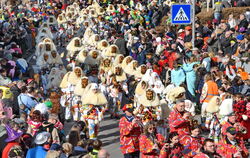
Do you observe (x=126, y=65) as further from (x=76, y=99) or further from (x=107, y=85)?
(x=76, y=99)

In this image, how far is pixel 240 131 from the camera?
41.1 feet

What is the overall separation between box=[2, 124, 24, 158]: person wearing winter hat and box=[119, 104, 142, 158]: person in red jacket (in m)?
2.06

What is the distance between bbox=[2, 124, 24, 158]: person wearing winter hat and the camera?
36.3 ft

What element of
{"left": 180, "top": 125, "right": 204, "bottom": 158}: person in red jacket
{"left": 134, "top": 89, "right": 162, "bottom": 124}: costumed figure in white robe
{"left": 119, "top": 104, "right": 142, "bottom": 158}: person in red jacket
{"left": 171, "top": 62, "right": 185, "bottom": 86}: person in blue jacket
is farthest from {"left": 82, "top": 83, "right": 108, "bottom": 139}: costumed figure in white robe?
{"left": 180, "top": 125, "right": 204, "bottom": 158}: person in red jacket

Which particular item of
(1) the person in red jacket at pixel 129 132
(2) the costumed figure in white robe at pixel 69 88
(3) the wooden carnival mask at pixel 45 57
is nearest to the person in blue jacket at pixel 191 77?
(2) the costumed figure in white robe at pixel 69 88

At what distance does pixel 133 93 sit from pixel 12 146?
8276 mm

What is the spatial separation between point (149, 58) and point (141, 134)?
1018 cm

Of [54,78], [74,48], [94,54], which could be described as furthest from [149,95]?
[74,48]

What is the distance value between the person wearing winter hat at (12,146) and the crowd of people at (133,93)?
0.06 ft

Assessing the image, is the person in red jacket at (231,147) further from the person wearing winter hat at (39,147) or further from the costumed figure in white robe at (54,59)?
the costumed figure in white robe at (54,59)

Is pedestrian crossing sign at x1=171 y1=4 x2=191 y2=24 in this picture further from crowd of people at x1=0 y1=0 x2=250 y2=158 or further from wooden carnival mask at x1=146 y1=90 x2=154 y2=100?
wooden carnival mask at x1=146 y1=90 x2=154 y2=100

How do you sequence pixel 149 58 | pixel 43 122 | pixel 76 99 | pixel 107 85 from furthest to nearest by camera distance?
1. pixel 149 58
2. pixel 107 85
3. pixel 76 99
4. pixel 43 122

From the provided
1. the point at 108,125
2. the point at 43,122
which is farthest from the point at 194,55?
the point at 43,122

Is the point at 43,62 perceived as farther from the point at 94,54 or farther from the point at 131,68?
the point at 131,68
